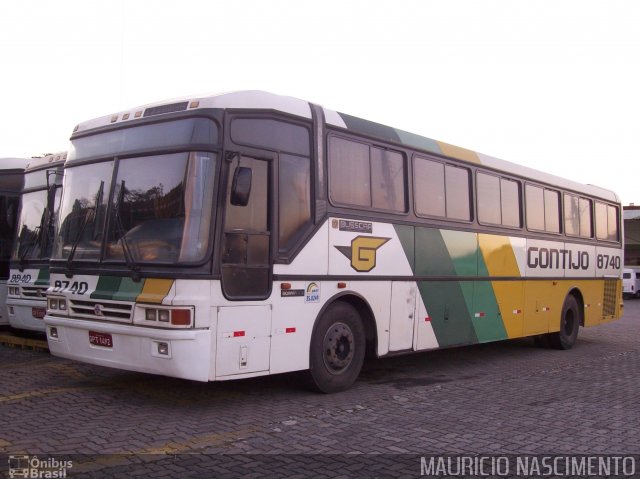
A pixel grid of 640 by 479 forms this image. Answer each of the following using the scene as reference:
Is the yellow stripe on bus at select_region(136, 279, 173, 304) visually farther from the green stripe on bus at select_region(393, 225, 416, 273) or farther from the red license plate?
the green stripe on bus at select_region(393, 225, 416, 273)

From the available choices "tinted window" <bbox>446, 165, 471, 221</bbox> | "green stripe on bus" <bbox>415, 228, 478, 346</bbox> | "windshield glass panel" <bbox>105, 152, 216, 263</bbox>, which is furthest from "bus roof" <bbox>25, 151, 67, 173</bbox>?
"tinted window" <bbox>446, 165, 471, 221</bbox>

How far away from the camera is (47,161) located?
11.4 metres

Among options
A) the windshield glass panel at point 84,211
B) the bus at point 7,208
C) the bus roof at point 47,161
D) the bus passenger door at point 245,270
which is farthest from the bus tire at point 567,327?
the bus at point 7,208

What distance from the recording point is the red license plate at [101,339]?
6949mm

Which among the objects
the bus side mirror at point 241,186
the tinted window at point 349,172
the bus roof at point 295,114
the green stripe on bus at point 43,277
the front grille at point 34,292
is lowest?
the front grille at point 34,292

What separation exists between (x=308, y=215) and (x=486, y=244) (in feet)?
14.5

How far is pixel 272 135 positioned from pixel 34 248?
5.74 metres

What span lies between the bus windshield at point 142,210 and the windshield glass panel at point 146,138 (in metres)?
0.14

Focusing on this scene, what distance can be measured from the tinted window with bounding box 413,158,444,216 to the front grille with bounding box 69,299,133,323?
4.49m

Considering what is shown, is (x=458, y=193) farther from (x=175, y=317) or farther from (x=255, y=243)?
(x=175, y=317)

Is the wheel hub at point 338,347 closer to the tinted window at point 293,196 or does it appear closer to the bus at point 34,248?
the tinted window at point 293,196

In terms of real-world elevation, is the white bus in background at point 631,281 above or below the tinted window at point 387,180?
below

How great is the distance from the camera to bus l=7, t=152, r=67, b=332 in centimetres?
1054

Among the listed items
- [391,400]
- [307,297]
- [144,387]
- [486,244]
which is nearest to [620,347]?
[486,244]
